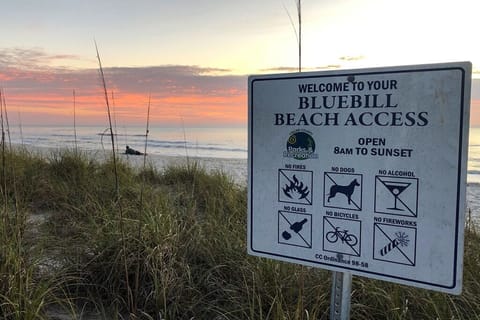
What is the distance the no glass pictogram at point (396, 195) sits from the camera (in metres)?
1.66

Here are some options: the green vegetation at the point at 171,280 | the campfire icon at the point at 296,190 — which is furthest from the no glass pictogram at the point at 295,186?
the green vegetation at the point at 171,280

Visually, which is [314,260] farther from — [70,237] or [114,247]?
[70,237]

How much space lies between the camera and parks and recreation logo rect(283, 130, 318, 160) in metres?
1.90

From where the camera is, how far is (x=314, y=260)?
1.91 meters

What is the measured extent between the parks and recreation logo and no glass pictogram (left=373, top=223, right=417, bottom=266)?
0.42 m

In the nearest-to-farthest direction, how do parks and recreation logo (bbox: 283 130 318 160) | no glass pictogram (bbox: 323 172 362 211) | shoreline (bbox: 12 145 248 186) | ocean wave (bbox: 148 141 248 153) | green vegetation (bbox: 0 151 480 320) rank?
no glass pictogram (bbox: 323 172 362 211), parks and recreation logo (bbox: 283 130 318 160), green vegetation (bbox: 0 151 480 320), shoreline (bbox: 12 145 248 186), ocean wave (bbox: 148 141 248 153)

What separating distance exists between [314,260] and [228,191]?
12.7 feet

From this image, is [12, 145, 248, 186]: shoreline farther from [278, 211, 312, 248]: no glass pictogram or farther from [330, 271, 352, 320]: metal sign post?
[330, 271, 352, 320]: metal sign post

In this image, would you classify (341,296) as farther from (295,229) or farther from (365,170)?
Result: (365,170)

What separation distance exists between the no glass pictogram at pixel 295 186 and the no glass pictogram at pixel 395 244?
326mm

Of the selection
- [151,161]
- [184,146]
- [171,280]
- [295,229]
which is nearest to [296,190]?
[295,229]

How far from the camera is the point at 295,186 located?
6.39ft

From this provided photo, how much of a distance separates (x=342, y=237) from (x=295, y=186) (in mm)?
303

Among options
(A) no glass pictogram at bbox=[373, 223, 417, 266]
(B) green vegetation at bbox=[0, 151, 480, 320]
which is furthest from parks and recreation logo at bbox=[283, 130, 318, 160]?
(B) green vegetation at bbox=[0, 151, 480, 320]
